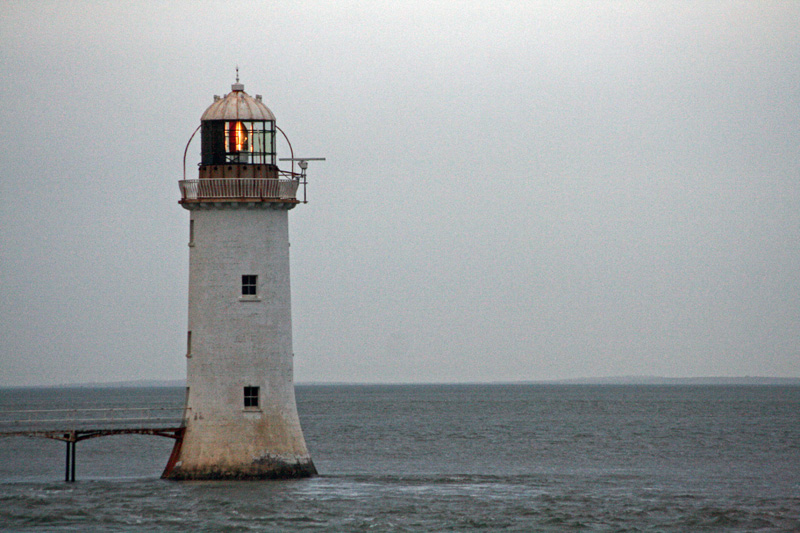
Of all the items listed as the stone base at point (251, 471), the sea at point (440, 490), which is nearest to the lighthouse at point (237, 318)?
the stone base at point (251, 471)

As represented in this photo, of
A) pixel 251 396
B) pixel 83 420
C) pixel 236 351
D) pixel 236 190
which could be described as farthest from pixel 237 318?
pixel 83 420

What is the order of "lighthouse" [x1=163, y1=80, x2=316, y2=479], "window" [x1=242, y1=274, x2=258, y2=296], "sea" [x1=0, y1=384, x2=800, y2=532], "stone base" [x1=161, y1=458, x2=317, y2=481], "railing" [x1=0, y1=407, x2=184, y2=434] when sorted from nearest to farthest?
"sea" [x1=0, y1=384, x2=800, y2=532], "stone base" [x1=161, y1=458, x2=317, y2=481], "lighthouse" [x1=163, y1=80, x2=316, y2=479], "window" [x1=242, y1=274, x2=258, y2=296], "railing" [x1=0, y1=407, x2=184, y2=434]

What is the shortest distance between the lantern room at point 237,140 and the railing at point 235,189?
7.9 inches

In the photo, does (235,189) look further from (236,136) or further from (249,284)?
(249,284)

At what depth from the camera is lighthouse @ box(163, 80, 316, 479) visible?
3322cm

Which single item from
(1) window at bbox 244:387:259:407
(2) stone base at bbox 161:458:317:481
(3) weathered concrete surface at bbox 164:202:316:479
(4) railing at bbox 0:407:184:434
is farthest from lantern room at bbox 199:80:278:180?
(2) stone base at bbox 161:458:317:481

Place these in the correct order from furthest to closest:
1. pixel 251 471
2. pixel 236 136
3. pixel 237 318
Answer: pixel 236 136, pixel 237 318, pixel 251 471

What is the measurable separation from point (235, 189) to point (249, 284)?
2636 millimetres

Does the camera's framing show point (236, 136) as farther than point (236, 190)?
Yes

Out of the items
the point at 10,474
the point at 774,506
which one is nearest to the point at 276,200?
the point at 774,506

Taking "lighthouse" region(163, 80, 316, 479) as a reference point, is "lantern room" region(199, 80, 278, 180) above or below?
above

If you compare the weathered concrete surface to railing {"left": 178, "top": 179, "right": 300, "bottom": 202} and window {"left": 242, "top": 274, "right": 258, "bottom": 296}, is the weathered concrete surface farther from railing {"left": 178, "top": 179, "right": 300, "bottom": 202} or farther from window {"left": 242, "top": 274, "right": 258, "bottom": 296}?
railing {"left": 178, "top": 179, "right": 300, "bottom": 202}

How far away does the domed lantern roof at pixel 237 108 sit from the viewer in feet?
111

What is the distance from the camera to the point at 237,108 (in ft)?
111
